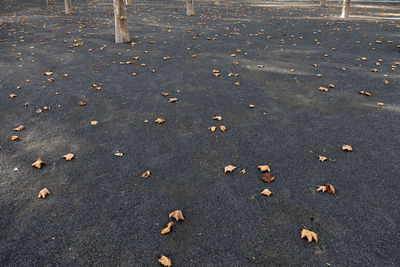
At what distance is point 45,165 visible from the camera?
3.97 metres

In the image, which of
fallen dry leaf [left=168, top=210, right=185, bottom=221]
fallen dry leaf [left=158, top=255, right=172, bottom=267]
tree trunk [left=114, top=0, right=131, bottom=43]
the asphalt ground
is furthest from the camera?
tree trunk [left=114, top=0, right=131, bottom=43]

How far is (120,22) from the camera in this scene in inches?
402

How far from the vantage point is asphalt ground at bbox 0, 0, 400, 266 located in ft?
9.09

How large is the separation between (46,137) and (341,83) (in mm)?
6629

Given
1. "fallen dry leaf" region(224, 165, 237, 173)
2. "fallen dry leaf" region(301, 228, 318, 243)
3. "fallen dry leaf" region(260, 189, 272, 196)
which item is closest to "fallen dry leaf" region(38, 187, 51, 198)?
"fallen dry leaf" region(224, 165, 237, 173)

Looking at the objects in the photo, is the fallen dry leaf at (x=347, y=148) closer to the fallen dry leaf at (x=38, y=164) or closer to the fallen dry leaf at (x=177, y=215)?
the fallen dry leaf at (x=177, y=215)

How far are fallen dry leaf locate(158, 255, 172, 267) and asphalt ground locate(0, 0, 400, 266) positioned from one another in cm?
10

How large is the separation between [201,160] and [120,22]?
8318mm

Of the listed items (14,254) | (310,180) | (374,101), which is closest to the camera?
(14,254)

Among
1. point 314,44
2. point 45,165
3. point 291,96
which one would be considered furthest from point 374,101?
point 45,165

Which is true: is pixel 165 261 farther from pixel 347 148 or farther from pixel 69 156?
pixel 347 148

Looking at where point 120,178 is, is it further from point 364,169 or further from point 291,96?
point 291,96

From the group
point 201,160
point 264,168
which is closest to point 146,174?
point 201,160

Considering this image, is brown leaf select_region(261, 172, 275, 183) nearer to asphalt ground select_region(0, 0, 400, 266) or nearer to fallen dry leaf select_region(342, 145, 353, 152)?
asphalt ground select_region(0, 0, 400, 266)
